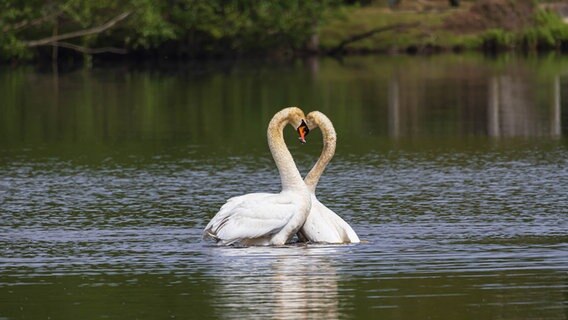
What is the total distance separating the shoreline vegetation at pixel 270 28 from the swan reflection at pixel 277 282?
4696 cm

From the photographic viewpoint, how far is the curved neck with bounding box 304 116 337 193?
19031 mm

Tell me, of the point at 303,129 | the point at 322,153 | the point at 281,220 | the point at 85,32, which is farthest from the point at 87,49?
the point at 281,220

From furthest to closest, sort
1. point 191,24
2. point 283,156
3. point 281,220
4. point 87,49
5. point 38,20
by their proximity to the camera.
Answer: point 191,24 → point 87,49 → point 38,20 → point 283,156 → point 281,220

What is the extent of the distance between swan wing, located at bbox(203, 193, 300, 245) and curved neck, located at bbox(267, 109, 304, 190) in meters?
0.28

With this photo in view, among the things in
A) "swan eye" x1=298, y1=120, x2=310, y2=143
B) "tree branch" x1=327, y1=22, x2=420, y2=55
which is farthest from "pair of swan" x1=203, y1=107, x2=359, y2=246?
"tree branch" x1=327, y1=22, x2=420, y2=55

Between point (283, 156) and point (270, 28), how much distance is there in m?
52.5

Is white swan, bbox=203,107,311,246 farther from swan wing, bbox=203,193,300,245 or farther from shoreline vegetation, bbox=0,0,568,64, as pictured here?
shoreline vegetation, bbox=0,0,568,64

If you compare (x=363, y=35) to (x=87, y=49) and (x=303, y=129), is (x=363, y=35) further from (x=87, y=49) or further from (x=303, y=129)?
(x=303, y=129)

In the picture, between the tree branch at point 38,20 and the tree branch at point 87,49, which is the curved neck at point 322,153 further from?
the tree branch at point 87,49

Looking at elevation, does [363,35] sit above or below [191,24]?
below

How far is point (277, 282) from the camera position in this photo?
15.1m

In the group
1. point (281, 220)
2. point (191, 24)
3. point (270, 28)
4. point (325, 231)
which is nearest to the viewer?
point (281, 220)

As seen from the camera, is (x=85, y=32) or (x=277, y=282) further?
(x=85, y=32)

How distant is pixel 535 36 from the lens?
2918 inches
